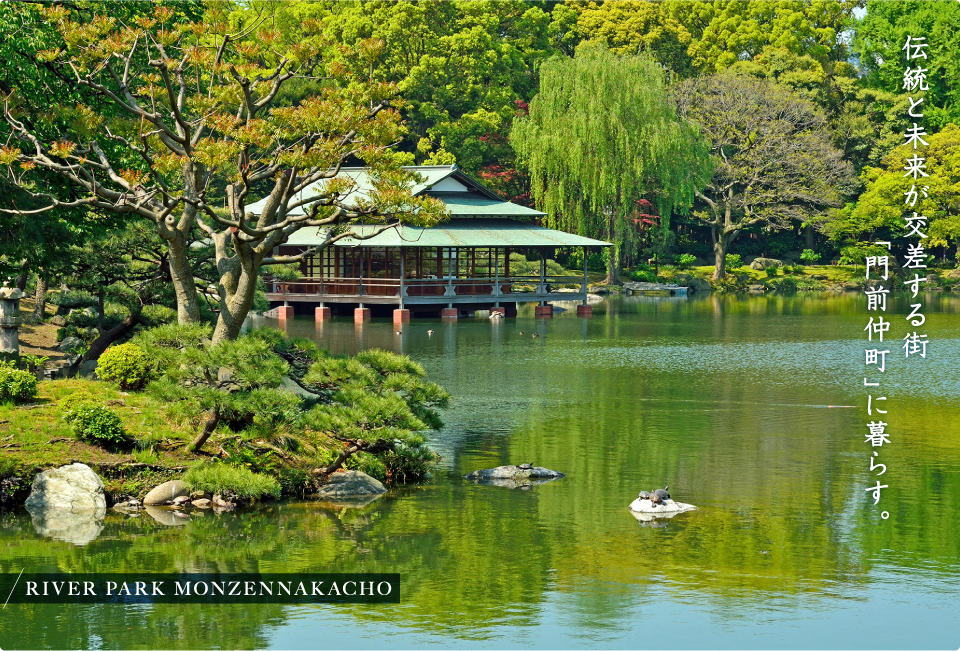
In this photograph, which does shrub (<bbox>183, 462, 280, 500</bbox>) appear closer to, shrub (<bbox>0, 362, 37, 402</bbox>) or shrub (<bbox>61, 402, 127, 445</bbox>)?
shrub (<bbox>61, 402, 127, 445</bbox>)

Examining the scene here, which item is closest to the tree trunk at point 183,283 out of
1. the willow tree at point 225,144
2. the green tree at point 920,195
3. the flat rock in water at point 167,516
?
the willow tree at point 225,144

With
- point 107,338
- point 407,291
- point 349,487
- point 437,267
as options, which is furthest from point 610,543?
point 437,267

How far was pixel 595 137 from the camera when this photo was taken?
5347 centimetres

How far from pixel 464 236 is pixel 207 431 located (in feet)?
94.5

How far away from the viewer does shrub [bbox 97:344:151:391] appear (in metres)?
16.6

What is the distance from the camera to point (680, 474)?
16.8 metres

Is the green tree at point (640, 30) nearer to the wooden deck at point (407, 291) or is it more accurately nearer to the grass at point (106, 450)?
the wooden deck at point (407, 291)

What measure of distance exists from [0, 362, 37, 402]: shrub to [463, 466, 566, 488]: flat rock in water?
6303 millimetres

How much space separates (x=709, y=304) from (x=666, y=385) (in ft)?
92.6

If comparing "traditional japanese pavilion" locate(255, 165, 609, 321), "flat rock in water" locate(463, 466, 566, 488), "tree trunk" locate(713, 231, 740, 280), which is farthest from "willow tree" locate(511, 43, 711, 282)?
"flat rock in water" locate(463, 466, 566, 488)

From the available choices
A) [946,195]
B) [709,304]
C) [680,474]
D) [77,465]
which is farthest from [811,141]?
[77,465]

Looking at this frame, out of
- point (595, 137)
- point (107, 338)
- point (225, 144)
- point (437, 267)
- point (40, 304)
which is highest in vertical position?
point (595, 137)

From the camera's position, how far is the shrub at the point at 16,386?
52.9 ft

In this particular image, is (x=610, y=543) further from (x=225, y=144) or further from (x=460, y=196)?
(x=460, y=196)
